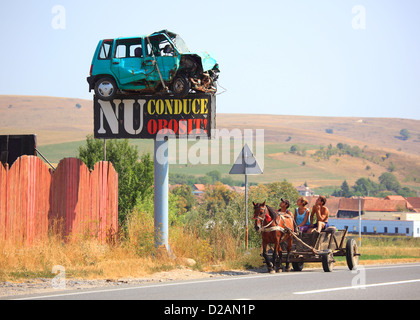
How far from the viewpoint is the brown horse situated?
1552 cm

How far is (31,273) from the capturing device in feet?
47.8

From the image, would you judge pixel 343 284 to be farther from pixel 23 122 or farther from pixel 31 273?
pixel 23 122

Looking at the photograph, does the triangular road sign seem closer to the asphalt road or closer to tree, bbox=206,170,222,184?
the asphalt road

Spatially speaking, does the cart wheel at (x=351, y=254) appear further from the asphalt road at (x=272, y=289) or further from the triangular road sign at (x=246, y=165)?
the triangular road sign at (x=246, y=165)

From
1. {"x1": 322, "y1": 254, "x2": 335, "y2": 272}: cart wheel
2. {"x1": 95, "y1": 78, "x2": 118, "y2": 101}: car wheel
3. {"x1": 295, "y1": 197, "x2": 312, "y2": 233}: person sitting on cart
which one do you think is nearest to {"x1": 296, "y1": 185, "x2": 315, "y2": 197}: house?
{"x1": 295, "y1": 197, "x2": 312, "y2": 233}: person sitting on cart

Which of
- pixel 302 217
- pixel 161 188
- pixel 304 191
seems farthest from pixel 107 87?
pixel 304 191

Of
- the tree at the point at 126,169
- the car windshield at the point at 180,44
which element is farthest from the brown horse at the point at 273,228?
the tree at the point at 126,169

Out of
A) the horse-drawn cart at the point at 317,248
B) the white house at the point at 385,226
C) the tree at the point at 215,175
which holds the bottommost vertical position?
the white house at the point at 385,226

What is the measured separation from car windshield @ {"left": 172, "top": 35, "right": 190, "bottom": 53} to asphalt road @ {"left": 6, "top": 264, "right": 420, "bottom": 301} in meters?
6.47

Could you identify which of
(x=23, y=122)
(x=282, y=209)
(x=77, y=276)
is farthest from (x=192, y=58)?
(x=23, y=122)

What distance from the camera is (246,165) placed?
747 inches

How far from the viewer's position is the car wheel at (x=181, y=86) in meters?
17.8

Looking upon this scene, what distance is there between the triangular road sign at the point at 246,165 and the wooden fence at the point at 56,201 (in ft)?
11.5
